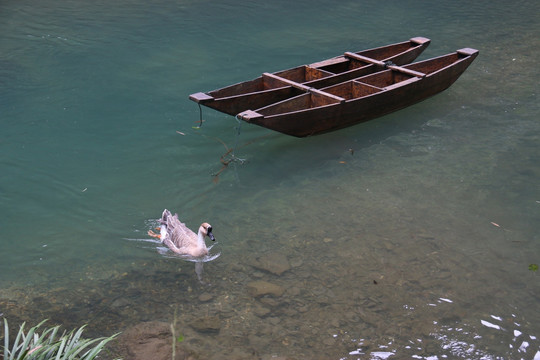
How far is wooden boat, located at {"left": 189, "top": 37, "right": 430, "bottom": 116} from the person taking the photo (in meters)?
7.93

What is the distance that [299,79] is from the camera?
938cm

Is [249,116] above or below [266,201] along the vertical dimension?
above

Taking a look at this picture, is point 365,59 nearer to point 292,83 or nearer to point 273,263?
point 292,83

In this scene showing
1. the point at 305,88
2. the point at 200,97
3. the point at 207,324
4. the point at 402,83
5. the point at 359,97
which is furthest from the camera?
the point at 402,83

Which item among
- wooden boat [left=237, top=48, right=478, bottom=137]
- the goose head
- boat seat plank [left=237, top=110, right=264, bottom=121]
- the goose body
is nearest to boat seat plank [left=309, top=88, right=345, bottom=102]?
wooden boat [left=237, top=48, right=478, bottom=137]

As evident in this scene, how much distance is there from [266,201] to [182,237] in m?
1.48

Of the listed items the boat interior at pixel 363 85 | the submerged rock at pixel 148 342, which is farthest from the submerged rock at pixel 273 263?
the boat interior at pixel 363 85

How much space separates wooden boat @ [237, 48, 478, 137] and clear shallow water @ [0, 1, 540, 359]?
11.5 inches

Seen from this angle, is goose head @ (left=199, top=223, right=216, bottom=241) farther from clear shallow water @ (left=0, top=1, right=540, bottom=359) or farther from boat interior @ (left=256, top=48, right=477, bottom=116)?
boat interior @ (left=256, top=48, right=477, bottom=116)

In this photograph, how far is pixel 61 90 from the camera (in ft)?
31.8

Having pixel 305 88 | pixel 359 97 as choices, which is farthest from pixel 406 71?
pixel 305 88

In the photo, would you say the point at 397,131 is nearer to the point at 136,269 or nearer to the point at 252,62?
the point at 252,62

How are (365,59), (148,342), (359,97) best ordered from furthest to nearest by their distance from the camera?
(365,59) → (359,97) → (148,342)

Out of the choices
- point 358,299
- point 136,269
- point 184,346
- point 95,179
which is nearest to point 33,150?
point 95,179
